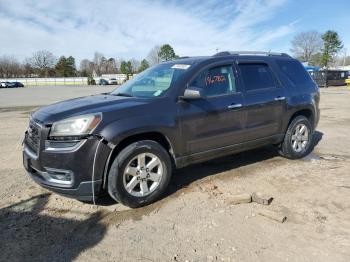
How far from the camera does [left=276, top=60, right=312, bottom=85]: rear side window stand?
595 centimetres

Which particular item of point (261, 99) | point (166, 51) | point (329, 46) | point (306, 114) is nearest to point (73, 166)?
point (261, 99)

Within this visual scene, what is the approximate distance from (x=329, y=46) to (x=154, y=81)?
67.6 meters

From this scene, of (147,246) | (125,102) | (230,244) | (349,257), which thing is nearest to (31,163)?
(125,102)

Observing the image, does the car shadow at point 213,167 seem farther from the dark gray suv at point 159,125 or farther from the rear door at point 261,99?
the rear door at point 261,99

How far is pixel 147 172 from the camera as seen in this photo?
164 inches

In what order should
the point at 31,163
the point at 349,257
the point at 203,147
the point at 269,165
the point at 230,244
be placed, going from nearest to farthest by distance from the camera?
the point at 349,257 < the point at 230,244 < the point at 31,163 < the point at 203,147 < the point at 269,165

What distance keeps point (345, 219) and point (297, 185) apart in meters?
1.09

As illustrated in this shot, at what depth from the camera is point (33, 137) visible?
4.11 meters

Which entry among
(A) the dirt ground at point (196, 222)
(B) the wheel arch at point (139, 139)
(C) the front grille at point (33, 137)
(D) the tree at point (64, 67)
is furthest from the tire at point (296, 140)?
(D) the tree at point (64, 67)

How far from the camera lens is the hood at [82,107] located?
12.8 feet

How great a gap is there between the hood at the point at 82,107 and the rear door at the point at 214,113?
2.22ft

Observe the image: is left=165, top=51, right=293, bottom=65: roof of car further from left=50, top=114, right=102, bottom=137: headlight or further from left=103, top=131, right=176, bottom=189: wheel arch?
left=50, top=114, right=102, bottom=137: headlight

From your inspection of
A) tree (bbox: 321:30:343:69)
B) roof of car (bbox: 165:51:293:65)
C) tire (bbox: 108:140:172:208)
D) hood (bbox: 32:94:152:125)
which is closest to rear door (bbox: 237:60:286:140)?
roof of car (bbox: 165:51:293:65)

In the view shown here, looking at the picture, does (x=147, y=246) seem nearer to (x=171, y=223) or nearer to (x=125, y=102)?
(x=171, y=223)
